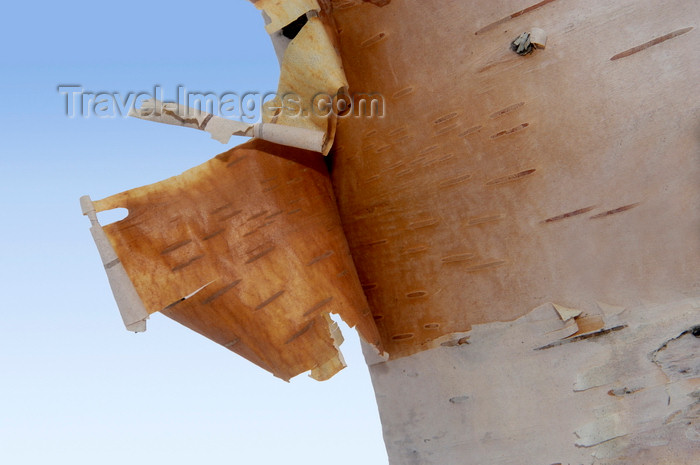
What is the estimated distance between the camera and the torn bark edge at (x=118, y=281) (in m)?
1.18

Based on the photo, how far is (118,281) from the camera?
1187mm

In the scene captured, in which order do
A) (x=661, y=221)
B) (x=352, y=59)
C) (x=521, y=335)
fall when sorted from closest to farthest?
1. (x=661, y=221)
2. (x=521, y=335)
3. (x=352, y=59)

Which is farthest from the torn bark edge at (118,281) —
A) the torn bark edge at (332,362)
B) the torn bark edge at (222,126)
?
the torn bark edge at (332,362)

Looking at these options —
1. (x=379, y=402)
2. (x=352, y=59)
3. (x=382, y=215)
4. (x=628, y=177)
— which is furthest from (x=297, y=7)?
(x=379, y=402)

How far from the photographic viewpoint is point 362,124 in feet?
4.26

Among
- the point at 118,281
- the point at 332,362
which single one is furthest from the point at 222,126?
the point at 332,362

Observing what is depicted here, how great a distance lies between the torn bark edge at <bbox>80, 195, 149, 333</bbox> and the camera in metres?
1.18

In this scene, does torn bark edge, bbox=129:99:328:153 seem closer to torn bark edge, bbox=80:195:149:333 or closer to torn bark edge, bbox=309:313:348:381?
torn bark edge, bbox=80:195:149:333

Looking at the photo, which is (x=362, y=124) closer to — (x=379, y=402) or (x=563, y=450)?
(x=379, y=402)

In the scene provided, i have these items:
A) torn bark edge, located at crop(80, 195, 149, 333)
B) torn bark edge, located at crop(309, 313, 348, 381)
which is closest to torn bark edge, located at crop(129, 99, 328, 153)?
torn bark edge, located at crop(80, 195, 149, 333)

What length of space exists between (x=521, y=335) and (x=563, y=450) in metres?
0.21

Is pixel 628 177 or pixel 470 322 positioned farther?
pixel 470 322

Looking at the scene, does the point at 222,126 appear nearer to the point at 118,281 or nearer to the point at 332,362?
the point at 118,281

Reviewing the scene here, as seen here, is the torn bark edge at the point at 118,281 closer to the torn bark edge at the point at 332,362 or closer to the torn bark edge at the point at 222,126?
the torn bark edge at the point at 222,126
